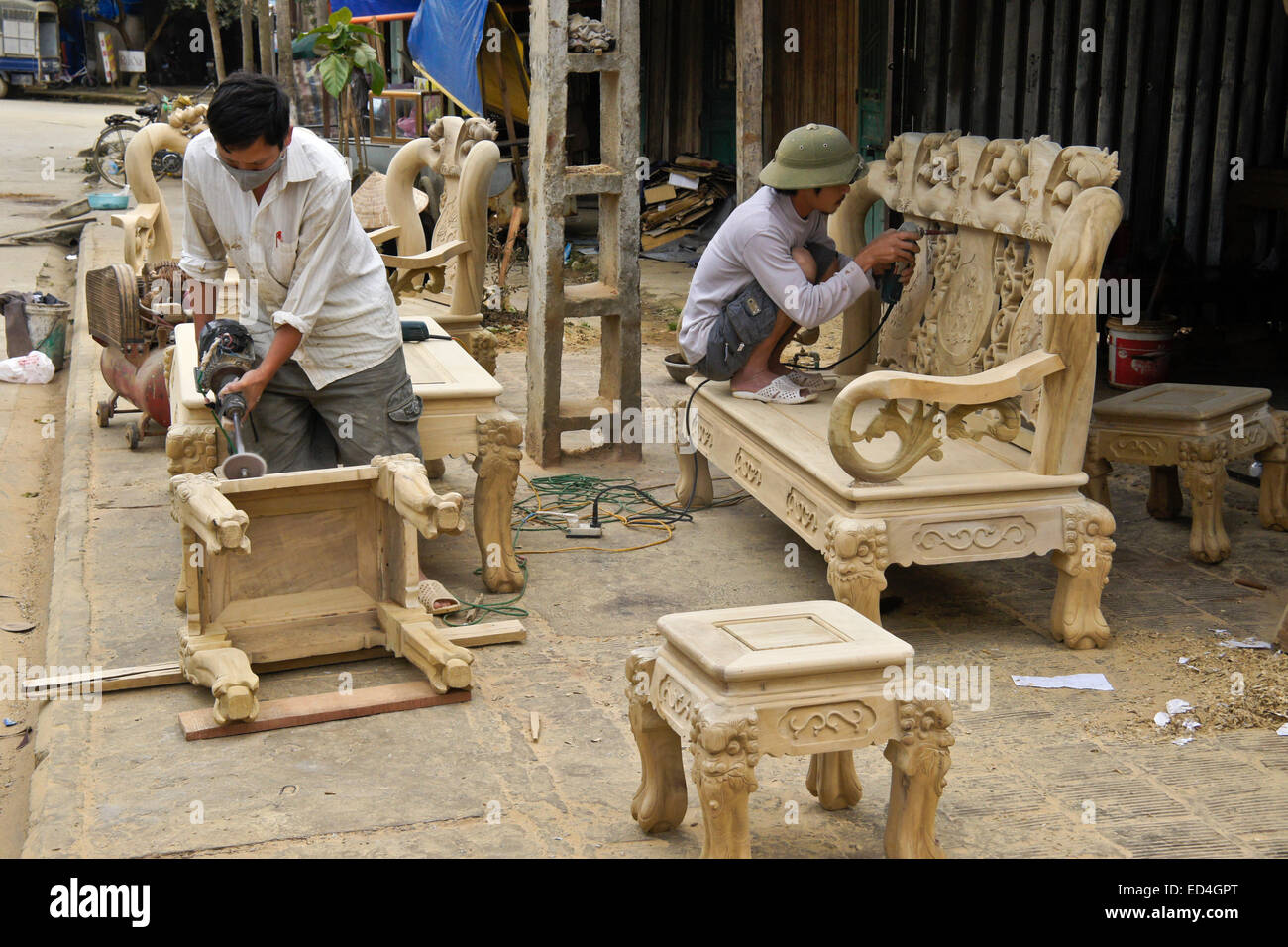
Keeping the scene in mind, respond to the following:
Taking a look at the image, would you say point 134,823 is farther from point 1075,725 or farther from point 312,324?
point 1075,725

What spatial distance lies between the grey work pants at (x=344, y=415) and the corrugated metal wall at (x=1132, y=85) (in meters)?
5.67

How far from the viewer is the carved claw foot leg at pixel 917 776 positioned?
3.07m

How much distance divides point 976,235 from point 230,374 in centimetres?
291

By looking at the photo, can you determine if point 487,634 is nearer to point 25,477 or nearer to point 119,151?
point 25,477

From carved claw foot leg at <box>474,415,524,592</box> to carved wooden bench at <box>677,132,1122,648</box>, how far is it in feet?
3.11

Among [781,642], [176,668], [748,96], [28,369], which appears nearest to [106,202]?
[28,369]

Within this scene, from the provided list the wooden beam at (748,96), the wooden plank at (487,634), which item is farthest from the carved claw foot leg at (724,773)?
the wooden beam at (748,96)

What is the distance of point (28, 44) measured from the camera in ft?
102

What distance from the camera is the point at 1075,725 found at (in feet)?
13.3

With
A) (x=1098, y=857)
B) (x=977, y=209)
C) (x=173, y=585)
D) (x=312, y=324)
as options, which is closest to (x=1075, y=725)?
(x=1098, y=857)

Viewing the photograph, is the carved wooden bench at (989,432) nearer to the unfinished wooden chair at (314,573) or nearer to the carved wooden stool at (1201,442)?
the carved wooden stool at (1201,442)

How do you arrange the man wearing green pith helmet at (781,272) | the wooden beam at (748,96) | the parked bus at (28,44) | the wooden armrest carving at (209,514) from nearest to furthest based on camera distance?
the wooden armrest carving at (209,514), the man wearing green pith helmet at (781,272), the wooden beam at (748,96), the parked bus at (28,44)

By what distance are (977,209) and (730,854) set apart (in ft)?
10.3

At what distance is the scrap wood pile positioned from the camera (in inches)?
531
